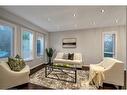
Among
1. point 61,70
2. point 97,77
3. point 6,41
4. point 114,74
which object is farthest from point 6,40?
point 114,74

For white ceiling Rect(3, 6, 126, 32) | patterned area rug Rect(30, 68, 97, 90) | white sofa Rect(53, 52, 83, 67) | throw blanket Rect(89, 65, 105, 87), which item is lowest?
patterned area rug Rect(30, 68, 97, 90)

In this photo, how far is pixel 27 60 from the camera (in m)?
3.76

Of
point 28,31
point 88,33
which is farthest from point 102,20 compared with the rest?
point 28,31

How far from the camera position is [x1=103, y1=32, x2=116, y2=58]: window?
11.6 ft

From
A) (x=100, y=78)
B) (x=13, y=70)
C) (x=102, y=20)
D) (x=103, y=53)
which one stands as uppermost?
(x=102, y=20)

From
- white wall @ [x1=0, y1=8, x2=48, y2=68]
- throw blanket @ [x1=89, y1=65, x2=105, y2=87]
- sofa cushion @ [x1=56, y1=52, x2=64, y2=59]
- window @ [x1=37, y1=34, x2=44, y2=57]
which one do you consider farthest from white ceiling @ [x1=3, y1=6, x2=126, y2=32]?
throw blanket @ [x1=89, y1=65, x2=105, y2=87]

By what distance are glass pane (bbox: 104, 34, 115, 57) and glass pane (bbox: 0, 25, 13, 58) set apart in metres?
2.83

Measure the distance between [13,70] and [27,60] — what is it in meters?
0.97

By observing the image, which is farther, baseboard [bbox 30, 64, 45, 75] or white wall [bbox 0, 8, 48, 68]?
baseboard [bbox 30, 64, 45, 75]

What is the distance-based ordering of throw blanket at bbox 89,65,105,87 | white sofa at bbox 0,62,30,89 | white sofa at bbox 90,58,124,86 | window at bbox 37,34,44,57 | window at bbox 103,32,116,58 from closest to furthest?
1. white sofa at bbox 0,62,30,89
2. white sofa at bbox 90,58,124,86
3. throw blanket at bbox 89,65,105,87
4. window at bbox 103,32,116,58
5. window at bbox 37,34,44,57

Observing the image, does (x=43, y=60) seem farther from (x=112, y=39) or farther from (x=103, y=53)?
(x=112, y=39)

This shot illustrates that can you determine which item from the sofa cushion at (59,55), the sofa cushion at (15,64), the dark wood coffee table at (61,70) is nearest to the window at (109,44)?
the dark wood coffee table at (61,70)

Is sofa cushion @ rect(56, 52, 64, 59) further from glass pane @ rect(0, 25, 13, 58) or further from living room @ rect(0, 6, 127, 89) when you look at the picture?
glass pane @ rect(0, 25, 13, 58)

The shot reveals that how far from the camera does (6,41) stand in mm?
3197
